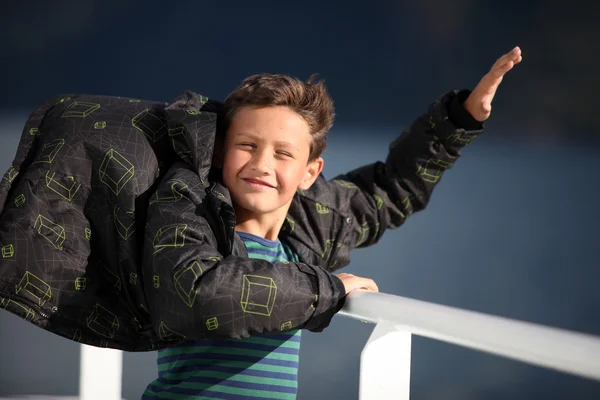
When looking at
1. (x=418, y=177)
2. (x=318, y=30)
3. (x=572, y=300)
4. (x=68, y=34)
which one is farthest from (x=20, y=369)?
(x=572, y=300)

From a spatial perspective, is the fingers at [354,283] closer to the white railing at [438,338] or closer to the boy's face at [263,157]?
the white railing at [438,338]

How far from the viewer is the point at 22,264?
100 centimetres

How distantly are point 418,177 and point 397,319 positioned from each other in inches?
20.7

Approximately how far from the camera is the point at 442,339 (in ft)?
2.54

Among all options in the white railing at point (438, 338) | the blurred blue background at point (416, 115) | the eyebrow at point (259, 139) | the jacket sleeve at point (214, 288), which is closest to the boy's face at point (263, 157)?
the eyebrow at point (259, 139)

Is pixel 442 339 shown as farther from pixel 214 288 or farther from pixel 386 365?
pixel 214 288

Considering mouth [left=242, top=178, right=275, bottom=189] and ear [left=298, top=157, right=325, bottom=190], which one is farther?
ear [left=298, top=157, right=325, bottom=190]

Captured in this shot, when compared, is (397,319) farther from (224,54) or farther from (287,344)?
(224,54)

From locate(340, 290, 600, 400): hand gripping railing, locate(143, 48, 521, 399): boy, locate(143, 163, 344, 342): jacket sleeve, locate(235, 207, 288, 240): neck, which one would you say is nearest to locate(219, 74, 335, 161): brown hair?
locate(143, 48, 521, 399): boy

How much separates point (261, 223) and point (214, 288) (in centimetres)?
28

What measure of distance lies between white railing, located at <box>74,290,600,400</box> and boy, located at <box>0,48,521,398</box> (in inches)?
3.9

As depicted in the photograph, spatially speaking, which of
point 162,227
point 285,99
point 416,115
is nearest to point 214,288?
point 162,227

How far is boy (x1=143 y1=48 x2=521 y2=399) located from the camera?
0.91 metres

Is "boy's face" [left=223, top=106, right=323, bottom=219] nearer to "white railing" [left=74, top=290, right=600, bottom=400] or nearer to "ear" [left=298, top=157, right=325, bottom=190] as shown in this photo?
"ear" [left=298, top=157, right=325, bottom=190]
